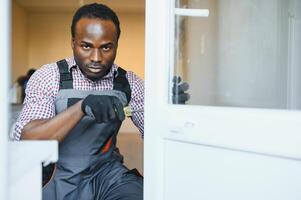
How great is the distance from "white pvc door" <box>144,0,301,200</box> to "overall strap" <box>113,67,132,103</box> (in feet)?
1.29

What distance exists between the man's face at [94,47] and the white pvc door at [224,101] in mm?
411

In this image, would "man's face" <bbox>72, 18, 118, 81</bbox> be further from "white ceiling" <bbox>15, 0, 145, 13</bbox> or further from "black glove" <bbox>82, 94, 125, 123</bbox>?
"white ceiling" <bbox>15, 0, 145, 13</bbox>

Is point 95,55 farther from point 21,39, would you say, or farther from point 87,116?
point 21,39

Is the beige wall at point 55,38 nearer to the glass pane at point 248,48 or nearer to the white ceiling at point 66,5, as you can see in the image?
the white ceiling at point 66,5

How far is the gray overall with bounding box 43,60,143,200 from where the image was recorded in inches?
68.9

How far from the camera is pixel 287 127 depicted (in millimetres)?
1031

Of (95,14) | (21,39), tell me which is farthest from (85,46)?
(21,39)

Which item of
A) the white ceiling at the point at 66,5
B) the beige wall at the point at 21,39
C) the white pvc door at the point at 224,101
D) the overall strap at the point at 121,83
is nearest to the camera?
the white pvc door at the point at 224,101

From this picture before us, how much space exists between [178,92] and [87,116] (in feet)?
1.66

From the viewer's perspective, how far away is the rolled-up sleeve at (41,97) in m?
1.67

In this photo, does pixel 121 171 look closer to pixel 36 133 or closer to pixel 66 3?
pixel 36 133
